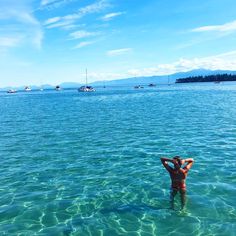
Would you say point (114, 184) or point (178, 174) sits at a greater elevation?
point (178, 174)

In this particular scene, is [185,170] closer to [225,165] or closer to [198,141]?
[225,165]

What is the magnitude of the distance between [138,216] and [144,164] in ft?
26.1

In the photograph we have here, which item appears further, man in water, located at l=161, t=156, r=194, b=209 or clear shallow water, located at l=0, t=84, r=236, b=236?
man in water, located at l=161, t=156, r=194, b=209

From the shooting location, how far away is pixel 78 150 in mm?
27672

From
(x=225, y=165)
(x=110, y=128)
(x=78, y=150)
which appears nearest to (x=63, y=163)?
(x=78, y=150)

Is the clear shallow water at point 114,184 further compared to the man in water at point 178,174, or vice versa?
the man in water at point 178,174

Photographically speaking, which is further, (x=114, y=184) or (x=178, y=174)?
(x=114, y=184)

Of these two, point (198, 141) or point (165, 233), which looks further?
point (198, 141)

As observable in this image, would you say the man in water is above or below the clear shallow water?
above

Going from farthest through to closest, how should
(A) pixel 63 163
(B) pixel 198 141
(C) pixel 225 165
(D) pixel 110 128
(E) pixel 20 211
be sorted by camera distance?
1. (D) pixel 110 128
2. (B) pixel 198 141
3. (A) pixel 63 163
4. (C) pixel 225 165
5. (E) pixel 20 211

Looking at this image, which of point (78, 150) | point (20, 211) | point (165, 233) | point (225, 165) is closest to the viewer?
point (165, 233)

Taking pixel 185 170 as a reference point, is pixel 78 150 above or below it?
below

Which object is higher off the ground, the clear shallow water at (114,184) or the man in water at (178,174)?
the man in water at (178,174)

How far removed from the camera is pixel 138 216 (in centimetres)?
1495
